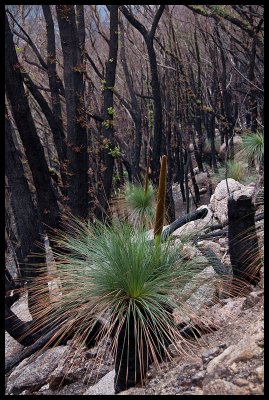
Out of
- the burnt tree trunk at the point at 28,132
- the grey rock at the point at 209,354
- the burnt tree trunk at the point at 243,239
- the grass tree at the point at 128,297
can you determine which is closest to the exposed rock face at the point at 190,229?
the burnt tree trunk at the point at 243,239

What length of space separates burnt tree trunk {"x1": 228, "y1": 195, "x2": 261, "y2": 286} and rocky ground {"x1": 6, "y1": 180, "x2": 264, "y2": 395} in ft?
0.33

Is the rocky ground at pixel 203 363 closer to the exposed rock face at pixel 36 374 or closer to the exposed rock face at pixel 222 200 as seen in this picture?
the exposed rock face at pixel 36 374

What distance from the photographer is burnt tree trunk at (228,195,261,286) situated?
14.3 feet

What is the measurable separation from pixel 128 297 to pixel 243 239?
4.48 ft

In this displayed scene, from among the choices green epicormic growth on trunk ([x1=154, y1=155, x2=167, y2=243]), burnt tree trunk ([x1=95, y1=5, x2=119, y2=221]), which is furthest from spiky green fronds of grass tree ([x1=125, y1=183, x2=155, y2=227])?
green epicormic growth on trunk ([x1=154, y1=155, x2=167, y2=243])

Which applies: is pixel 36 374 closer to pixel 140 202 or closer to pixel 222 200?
pixel 140 202

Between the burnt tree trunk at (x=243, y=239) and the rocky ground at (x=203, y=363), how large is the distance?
0.10 m

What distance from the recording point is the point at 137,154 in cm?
1428

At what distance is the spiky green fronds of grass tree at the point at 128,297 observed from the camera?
11.2ft

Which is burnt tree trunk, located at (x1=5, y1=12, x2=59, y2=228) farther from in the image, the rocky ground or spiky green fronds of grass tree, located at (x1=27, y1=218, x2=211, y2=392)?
spiky green fronds of grass tree, located at (x1=27, y1=218, x2=211, y2=392)

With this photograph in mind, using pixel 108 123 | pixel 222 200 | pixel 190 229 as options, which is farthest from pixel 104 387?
pixel 222 200

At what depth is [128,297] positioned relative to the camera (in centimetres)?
348
